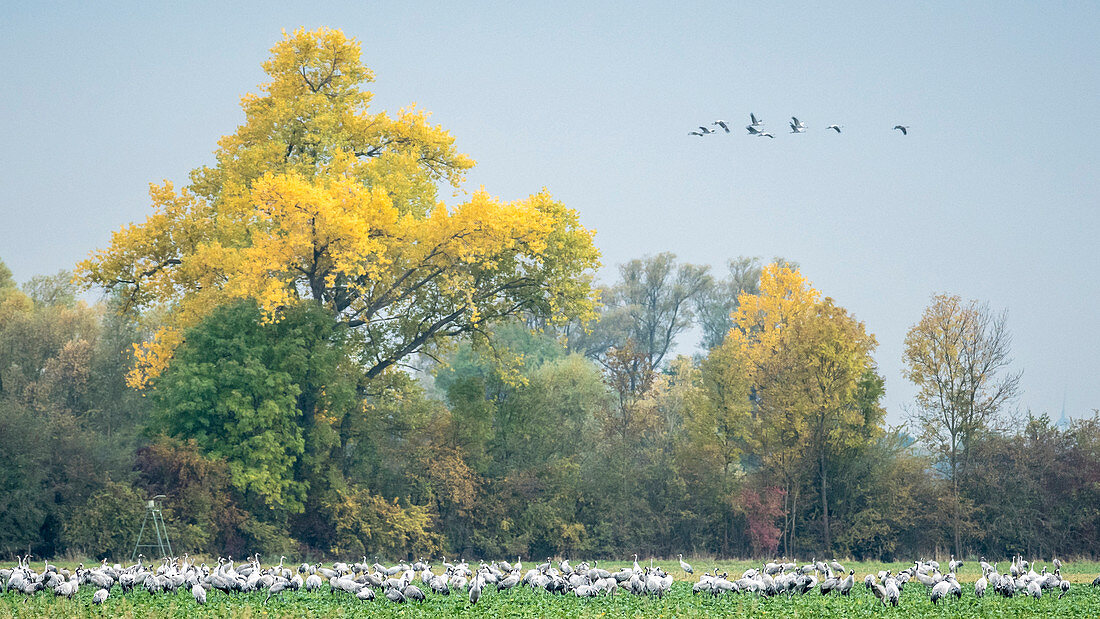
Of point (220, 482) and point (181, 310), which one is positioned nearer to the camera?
point (220, 482)

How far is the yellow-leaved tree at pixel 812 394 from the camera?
4841cm

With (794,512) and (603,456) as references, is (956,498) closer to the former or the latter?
(794,512)

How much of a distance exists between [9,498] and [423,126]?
20.1 meters

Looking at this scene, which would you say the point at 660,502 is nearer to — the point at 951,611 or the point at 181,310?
the point at 181,310

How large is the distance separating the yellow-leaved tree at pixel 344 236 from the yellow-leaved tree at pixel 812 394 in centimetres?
902

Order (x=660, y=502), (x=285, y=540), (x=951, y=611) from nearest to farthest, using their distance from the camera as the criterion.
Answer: (x=951, y=611), (x=285, y=540), (x=660, y=502)

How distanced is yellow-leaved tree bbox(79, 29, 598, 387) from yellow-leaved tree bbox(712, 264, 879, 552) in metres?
9.02

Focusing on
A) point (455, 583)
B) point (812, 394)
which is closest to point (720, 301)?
point (812, 394)

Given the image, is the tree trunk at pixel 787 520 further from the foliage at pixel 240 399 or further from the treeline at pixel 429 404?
the foliage at pixel 240 399

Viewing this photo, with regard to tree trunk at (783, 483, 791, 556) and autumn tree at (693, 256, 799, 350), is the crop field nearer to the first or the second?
tree trunk at (783, 483, 791, 556)

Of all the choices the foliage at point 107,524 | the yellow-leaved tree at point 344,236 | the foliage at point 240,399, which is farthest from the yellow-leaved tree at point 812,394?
the foliage at point 107,524

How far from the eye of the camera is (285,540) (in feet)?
141

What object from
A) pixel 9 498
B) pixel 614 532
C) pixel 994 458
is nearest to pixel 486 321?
pixel 614 532

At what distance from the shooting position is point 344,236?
4262 centimetres
